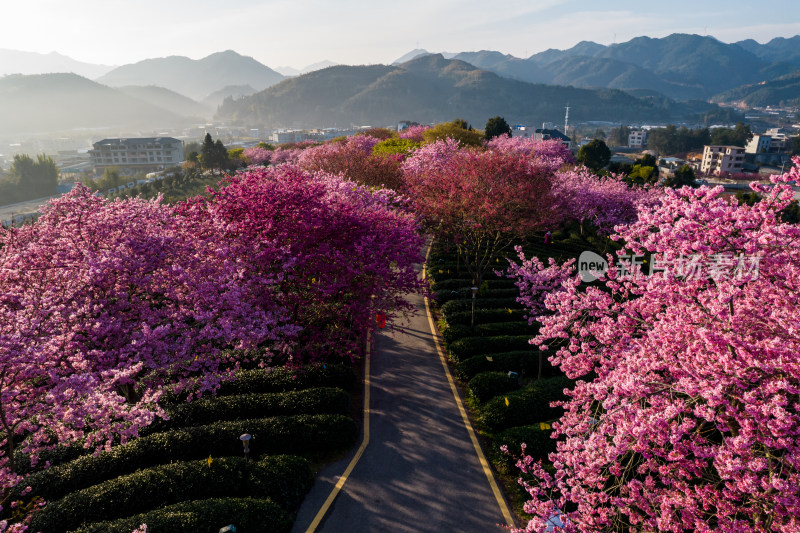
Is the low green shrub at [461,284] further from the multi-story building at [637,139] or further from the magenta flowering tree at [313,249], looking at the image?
the multi-story building at [637,139]

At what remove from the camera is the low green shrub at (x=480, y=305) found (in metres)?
21.2

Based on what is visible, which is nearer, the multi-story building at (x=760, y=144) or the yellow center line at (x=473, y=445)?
the yellow center line at (x=473, y=445)

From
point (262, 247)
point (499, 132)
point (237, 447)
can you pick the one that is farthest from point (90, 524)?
point (499, 132)

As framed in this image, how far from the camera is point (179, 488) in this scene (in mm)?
10766

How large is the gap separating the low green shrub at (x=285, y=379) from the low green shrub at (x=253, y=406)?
615mm

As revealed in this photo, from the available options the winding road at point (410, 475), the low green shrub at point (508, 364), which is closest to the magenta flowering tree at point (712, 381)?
the winding road at point (410, 475)

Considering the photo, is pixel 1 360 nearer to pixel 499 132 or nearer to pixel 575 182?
pixel 575 182

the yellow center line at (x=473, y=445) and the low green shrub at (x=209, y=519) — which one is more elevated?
the low green shrub at (x=209, y=519)

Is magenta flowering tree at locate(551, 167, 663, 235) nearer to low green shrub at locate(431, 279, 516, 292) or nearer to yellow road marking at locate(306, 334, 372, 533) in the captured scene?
low green shrub at locate(431, 279, 516, 292)

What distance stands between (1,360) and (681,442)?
40.4 ft

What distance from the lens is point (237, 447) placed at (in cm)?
1261

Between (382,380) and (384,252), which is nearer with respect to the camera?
(384,252)

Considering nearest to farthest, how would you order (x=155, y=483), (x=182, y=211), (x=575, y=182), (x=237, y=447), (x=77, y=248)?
(x=155, y=483)
(x=77, y=248)
(x=237, y=447)
(x=182, y=211)
(x=575, y=182)

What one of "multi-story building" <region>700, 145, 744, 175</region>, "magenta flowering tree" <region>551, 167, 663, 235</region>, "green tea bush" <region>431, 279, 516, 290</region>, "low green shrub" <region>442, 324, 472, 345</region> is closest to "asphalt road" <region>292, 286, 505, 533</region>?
"low green shrub" <region>442, 324, 472, 345</region>
